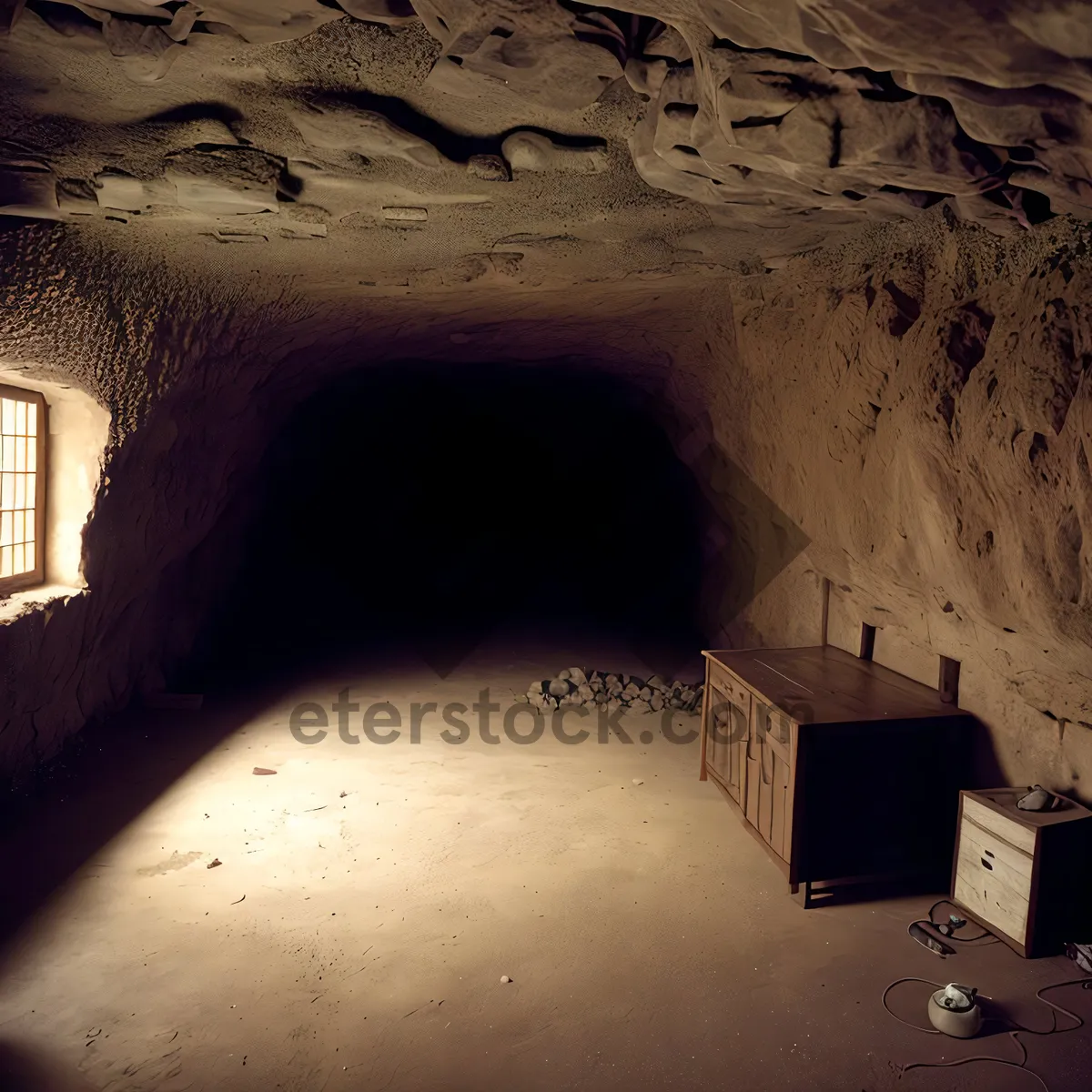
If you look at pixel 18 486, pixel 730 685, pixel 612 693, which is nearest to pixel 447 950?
pixel 730 685

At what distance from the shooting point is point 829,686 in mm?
3734

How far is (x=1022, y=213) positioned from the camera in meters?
2.19

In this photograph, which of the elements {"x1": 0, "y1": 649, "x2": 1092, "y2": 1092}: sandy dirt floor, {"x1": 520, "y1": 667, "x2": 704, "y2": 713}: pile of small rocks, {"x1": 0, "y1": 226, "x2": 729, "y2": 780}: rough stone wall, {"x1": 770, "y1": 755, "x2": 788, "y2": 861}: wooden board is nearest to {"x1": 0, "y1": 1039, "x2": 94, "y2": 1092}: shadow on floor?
{"x1": 0, "y1": 649, "x2": 1092, "y2": 1092}: sandy dirt floor

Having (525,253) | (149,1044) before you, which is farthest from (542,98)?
(149,1044)

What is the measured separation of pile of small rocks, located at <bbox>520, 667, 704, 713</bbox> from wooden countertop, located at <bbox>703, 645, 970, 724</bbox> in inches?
54.6

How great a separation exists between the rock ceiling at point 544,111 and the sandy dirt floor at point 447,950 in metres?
2.55

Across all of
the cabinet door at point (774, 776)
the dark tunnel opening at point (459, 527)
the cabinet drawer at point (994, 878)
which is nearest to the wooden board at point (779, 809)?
the cabinet door at point (774, 776)

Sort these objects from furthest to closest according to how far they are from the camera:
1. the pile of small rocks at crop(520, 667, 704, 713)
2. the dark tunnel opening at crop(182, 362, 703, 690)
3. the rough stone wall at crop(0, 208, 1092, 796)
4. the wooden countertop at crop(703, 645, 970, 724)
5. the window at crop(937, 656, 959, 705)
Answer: the dark tunnel opening at crop(182, 362, 703, 690) < the pile of small rocks at crop(520, 667, 704, 713) < the window at crop(937, 656, 959, 705) < the wooden countertop at crop(703, 645, 970, 724) < the rough stone wall at crop(0, 208, 1092, 796)

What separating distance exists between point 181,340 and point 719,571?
15.6 feet

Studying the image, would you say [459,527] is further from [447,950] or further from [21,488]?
[447,950]

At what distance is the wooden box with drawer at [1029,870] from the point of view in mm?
2744

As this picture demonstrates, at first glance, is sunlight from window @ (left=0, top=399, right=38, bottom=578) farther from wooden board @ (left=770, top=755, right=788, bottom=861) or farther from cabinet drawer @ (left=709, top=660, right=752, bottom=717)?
wooden board @ (left=770, top=755, right=788, bottom=861)

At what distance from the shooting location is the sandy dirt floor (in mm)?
2354

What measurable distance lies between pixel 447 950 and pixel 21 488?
3.26 metres
